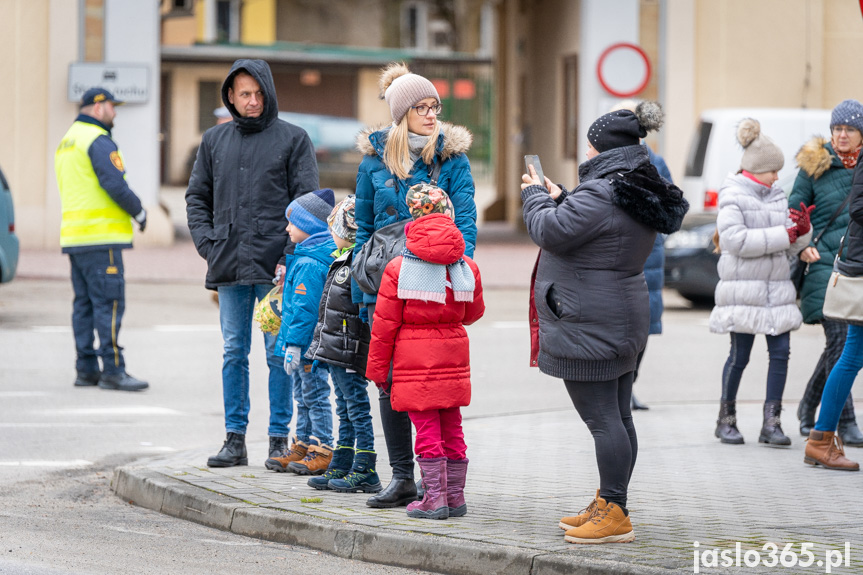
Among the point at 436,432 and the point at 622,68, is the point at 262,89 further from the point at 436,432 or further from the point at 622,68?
the point at 622,68

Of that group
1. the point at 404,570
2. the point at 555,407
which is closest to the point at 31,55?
the point at 555,407

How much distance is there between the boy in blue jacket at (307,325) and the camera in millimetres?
6414

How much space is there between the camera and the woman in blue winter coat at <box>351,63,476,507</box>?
232 inches

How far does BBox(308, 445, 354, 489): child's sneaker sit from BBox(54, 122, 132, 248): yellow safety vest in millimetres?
4086

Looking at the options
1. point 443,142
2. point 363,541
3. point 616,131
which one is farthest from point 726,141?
point 363,541

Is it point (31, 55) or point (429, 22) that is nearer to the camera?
point (31, 55)

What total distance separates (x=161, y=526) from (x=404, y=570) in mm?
1373

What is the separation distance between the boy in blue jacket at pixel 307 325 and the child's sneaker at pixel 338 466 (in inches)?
10.5

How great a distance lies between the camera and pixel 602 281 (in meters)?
5.32

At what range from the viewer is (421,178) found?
5914 mm

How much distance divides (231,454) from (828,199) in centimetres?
380

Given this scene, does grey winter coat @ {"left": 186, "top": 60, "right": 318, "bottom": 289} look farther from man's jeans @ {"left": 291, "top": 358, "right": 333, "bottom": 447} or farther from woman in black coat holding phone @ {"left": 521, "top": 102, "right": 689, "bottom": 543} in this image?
woman in black coat holding phone @ {"left": 521, "top": 102, "right": 689, "bottom": 543}

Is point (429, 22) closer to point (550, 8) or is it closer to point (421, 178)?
point (550, 8)

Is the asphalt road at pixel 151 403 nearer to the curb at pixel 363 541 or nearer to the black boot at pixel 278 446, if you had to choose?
the curb at pixel 363 541
